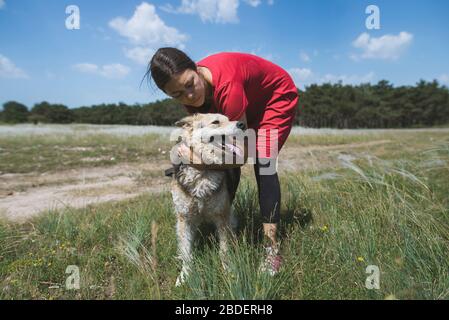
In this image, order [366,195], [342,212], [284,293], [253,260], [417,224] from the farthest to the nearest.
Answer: [366,195] → [342,212] → [417,224] → [253,260] → [284,293]

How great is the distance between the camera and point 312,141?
15406 millimetres

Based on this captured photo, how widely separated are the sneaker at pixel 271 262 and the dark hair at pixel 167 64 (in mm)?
1540

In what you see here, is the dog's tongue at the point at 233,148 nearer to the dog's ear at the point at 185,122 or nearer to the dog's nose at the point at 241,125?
the dog's nose at the point at 241,125

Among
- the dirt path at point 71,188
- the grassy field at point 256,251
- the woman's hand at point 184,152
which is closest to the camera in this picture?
the grassy field at point 256,251

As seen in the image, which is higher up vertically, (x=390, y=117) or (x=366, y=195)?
(x=390, y=117)

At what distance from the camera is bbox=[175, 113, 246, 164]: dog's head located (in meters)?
2.41

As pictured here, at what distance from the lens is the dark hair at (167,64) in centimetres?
236

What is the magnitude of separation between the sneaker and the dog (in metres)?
0.33

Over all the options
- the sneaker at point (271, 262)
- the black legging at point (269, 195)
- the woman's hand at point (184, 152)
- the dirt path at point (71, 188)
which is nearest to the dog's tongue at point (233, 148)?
the woman's hand at point (184, 152)

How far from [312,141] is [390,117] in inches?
1484

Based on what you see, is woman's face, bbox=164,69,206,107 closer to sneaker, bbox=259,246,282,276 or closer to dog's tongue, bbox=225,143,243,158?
dog's tongue, bbox=225,143,243,158

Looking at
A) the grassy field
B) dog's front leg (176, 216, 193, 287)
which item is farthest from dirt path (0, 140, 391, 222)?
dog's front leg (176, 216, 193, 287)
